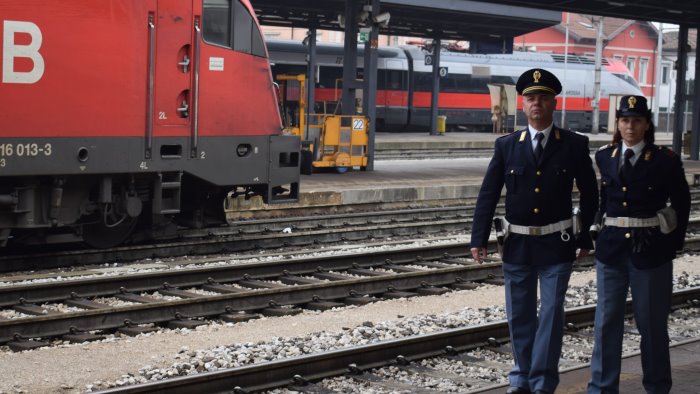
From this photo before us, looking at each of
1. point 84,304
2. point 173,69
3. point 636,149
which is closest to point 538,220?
point 636,149

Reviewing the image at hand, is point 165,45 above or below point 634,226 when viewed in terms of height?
above

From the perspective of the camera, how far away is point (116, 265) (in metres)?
13.5

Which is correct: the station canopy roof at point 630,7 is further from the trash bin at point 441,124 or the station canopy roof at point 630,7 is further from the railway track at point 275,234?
the trash bin at point 441,124

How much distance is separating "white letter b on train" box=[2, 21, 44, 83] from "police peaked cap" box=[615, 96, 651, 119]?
7.08 meters

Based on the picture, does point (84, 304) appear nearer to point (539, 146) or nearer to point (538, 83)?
point (539, 146)

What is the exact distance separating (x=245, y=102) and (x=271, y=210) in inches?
197

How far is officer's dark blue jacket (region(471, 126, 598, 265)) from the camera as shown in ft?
22.4

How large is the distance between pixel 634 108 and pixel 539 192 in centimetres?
74

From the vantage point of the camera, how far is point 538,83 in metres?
6.72

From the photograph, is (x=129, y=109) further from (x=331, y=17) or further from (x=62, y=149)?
(x=331, y=17)

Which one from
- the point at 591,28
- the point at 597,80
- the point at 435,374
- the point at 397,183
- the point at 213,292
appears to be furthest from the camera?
the point at 591,28

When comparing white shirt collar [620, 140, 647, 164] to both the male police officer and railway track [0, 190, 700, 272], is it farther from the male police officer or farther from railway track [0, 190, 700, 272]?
railway track [0, 190, 700, 272]

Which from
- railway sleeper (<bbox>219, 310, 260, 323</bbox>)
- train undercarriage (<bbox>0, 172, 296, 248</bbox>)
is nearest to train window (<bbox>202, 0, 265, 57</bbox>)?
train undercarriage (<bbox>0, 172, 296, 248</bbox>)

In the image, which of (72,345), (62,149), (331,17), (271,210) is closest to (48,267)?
(62,149)
